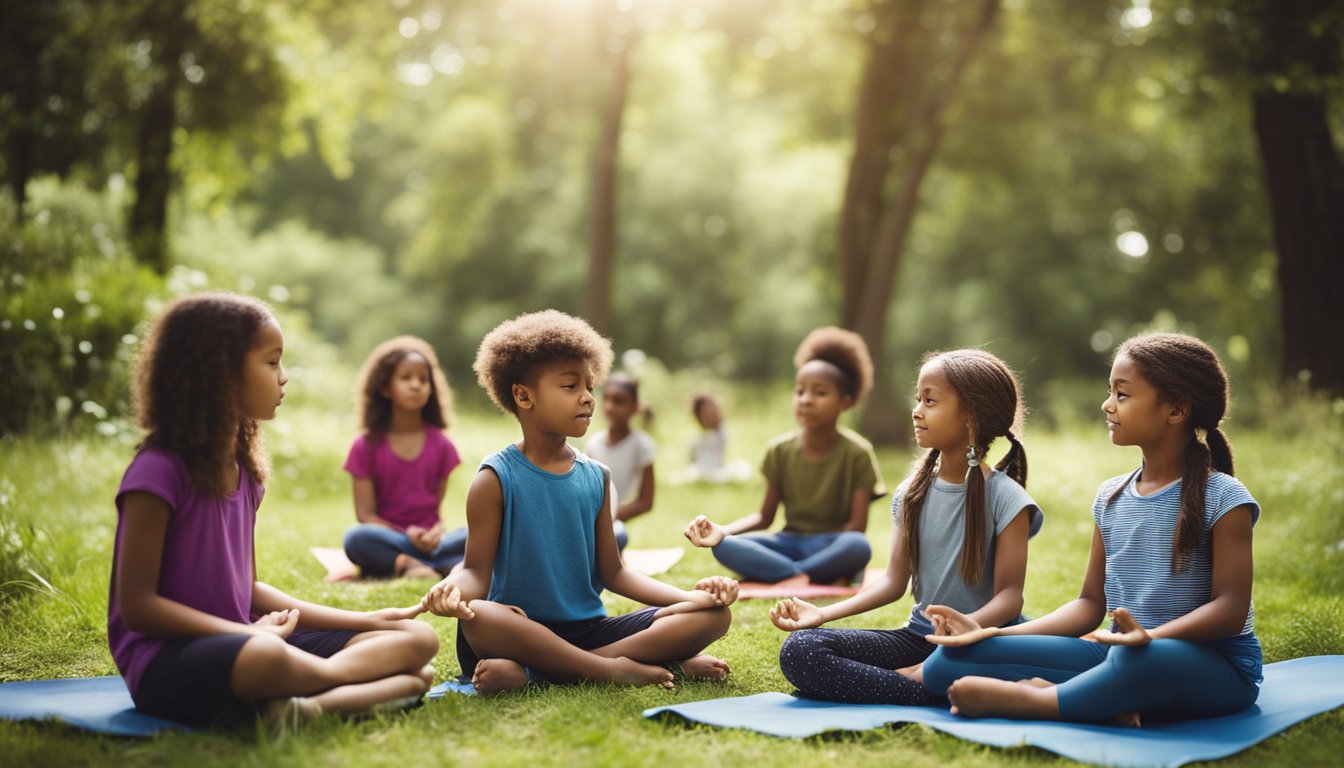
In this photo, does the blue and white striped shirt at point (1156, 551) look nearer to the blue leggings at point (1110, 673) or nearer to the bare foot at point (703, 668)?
the blue leggings at point (1110, 673)

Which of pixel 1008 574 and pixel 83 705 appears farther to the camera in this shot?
pixel 1008 574

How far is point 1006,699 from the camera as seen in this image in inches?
138

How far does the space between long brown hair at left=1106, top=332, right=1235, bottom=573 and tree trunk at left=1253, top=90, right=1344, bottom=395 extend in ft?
24.9

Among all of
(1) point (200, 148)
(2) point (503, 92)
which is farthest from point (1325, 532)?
(2) point (503, 92)

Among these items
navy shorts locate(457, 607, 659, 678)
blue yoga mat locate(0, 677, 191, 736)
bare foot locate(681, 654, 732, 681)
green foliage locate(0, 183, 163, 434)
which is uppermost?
green foliage locate(0, 183, 163, 434)

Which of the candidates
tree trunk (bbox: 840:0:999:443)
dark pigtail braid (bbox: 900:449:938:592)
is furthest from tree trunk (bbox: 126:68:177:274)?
dark pigtail braid (bbox: 900:449:938:592)

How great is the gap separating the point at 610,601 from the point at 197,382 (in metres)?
2.88

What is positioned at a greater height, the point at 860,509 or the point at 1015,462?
the point at 1015,462

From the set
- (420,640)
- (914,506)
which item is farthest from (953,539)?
(420,640)

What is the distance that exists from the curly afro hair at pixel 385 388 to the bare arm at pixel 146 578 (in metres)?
3.33

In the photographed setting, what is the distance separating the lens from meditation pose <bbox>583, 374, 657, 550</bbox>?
700 centimetres

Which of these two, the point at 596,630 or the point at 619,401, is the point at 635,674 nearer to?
the point at 596,630

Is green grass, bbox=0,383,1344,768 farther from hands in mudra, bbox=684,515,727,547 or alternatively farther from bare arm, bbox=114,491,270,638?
hands in mudra, bbox=684,515,727,547

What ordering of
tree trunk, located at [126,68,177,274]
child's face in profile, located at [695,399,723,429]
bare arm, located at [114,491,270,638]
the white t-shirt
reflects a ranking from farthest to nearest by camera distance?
tree trunk, located at [126,68,177,274], child's face in profile, located at [695,399,723,429], the white t-shirt, bare arm, located at [114,491,270,638]
